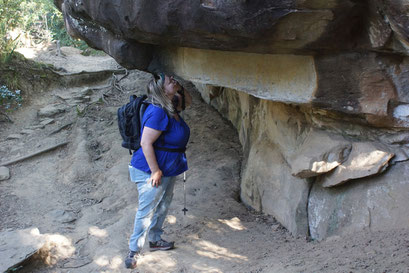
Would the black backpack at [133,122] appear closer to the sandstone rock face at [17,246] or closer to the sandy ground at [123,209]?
the sandy ground at [123,209]

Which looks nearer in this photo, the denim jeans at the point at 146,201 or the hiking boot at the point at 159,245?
the denim jeans at the point at 146,201

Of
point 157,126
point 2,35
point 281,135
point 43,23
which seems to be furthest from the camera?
point 43,23

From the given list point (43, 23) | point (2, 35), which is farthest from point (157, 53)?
point (43, 23)

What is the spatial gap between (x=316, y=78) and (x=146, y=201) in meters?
1.83

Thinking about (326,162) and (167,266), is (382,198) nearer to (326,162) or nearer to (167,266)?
(326,162)

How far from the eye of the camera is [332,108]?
3.65 meters

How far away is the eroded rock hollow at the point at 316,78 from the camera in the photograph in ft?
10.1

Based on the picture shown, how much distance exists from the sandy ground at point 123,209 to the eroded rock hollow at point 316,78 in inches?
14.8

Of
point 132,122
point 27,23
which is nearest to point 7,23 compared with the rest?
point 27,23

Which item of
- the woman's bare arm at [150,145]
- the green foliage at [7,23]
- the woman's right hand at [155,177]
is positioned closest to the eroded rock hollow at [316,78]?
the woman's bare arm at [150,145]

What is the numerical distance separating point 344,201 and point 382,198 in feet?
1.22

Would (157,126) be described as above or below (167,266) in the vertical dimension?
above

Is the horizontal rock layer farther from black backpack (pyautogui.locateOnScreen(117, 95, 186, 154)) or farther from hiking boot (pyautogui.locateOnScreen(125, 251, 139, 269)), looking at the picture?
hiking boot (pyautogui.locateOnScreen(125, 251, 139, 269))

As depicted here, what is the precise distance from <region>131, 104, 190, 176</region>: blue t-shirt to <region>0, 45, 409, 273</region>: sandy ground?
3.15ft
